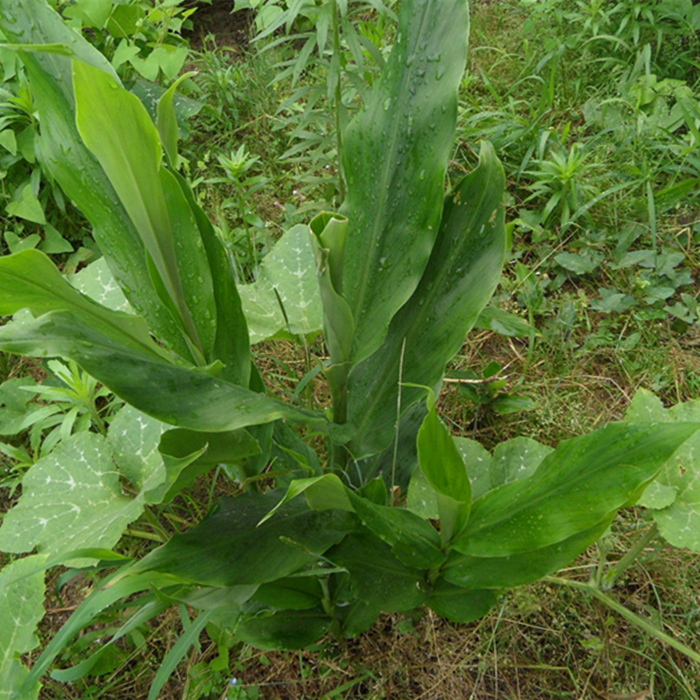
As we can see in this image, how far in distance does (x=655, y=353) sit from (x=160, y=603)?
1.24m

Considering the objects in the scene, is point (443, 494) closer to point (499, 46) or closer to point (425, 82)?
point (425, 82)

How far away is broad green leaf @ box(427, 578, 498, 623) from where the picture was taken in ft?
2.99

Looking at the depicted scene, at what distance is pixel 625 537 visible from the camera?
124cm

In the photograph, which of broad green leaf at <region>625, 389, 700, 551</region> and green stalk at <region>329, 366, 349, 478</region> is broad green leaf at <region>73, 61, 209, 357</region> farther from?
broad green leaf at <region>625, 389, 700, 551</region>

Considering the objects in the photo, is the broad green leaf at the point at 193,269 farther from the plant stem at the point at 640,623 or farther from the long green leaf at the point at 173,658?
the plant stem at the point at 640,623

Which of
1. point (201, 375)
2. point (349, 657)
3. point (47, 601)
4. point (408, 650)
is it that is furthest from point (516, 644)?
point (47, 601)

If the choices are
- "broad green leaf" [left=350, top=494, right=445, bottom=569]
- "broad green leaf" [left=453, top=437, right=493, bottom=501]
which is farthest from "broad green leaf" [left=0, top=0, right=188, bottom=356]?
"broad green leaf" [left=453, top=437, right=493, bottom=501]

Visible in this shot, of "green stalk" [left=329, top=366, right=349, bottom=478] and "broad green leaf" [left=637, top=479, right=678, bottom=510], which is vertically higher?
"green stalk" [left=329, top=366, right=349, bottom=478]

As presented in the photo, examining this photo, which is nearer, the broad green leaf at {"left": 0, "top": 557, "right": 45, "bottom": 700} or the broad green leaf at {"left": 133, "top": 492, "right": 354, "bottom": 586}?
the broad green leaf at {"left": 133, "top": 492, "right": 354, "bottom": 586}

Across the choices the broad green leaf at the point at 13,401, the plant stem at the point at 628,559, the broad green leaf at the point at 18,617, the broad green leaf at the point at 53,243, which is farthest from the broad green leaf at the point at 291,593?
the broad green leaf at the point at 53,243

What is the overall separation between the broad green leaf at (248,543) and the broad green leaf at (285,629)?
0.70 feet

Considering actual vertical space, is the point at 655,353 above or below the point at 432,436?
below

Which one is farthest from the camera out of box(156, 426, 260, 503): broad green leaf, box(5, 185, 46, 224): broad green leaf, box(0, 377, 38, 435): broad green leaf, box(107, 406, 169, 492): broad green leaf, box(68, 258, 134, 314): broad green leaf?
box(5, 185, 46, 224): broad green leaf

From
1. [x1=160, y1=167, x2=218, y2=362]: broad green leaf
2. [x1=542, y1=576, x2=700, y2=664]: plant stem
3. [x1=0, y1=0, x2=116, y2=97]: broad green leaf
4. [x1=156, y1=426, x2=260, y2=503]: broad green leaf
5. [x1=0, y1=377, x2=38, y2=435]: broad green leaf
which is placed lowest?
[x1=542, y1=576, x2=700, y2=664]: plant stem
